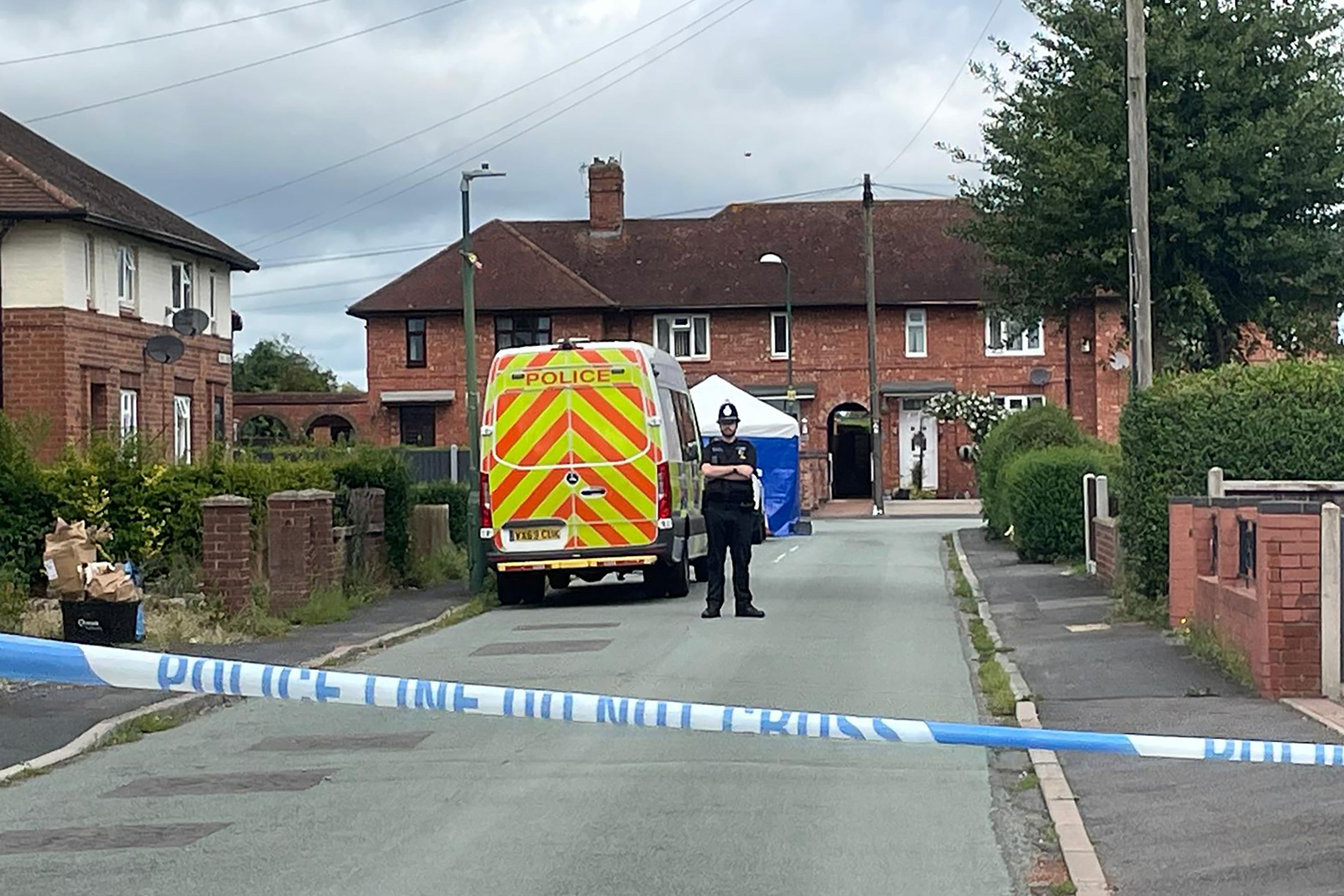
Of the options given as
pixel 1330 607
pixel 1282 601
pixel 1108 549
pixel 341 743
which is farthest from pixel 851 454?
pixel 341 743

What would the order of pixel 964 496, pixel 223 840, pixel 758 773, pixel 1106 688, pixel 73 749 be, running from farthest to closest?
1. pixel 964 496
2. pixel 1106 688
3. pixel 73 749
4. pixel 758 773
5. pixel 223 840

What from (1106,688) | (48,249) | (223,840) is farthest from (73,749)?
(48,249)

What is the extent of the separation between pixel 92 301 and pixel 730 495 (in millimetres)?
18378

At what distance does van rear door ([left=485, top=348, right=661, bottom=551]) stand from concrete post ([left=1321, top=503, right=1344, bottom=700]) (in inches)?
393

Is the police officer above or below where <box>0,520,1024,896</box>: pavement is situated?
above

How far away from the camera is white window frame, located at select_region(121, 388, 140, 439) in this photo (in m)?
33.4

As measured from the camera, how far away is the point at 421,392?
58.4 metres

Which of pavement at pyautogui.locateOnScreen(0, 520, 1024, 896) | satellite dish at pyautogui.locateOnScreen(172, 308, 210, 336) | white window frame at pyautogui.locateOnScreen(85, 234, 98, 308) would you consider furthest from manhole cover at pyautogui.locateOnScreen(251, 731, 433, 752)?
white window frame at pyautogui.locateOnScreen(85, 234, 98, 308)

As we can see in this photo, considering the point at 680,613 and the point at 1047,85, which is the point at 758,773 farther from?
the point at 1047,85

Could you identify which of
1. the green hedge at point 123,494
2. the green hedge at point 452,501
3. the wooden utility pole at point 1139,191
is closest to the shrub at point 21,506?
the green hedge at point 123,494

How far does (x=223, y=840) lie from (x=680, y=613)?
1114 cm

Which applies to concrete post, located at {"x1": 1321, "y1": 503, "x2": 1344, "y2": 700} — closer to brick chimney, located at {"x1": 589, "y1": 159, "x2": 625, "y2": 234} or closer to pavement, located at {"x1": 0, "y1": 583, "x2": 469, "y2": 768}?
pavement, located at {"x1": 0, "y1": 583, "x2": 469, "y2": 768}

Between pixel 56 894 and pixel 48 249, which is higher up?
pixel 48 249

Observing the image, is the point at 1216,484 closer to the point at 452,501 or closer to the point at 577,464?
the point at 577,464
